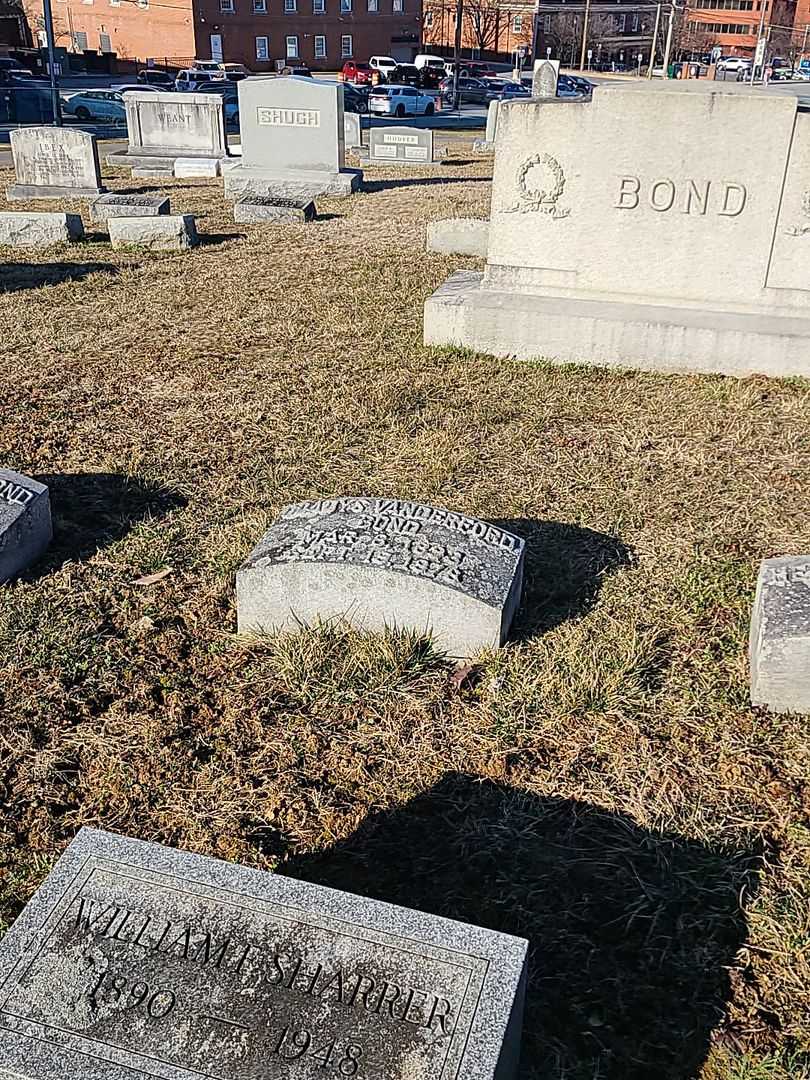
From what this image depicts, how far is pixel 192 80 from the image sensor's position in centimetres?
4047

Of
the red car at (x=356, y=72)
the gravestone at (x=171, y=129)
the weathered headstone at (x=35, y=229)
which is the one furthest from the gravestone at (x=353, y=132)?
the red car at (x=356, y=72)

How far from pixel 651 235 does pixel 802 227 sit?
42.1 inches

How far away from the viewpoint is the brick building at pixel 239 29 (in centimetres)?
4891

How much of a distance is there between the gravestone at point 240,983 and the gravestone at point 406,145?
1983cm

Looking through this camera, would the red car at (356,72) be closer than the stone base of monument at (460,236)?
No

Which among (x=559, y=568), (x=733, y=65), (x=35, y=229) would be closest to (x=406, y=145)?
(x=35, y=229)

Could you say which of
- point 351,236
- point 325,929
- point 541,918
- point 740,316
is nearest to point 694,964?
point 541,918

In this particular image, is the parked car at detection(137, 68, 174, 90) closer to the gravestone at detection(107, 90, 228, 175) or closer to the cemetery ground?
the gravestone at detection(107, 90, 228, 175)

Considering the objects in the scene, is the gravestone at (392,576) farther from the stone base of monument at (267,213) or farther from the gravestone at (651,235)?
the stone base of monument at (267,213)

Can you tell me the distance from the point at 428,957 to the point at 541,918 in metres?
0.78

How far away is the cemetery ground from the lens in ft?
9.13

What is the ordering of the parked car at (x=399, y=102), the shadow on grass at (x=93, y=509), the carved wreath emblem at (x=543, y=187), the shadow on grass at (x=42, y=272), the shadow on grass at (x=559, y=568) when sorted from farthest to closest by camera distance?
1. the parked car at (x=399, y=102)
2. the shadow on grass at (x=42, y=272)
3. the carved wreath emblem at (x=543, y=187)
4. the shadow on grass at (x=93, y=509)
5. the shadow on grass at (x=559, y=568)

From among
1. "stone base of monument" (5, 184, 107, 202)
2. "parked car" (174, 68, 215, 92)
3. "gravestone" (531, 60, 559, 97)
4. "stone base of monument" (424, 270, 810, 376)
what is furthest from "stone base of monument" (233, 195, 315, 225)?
"parked car" (174, 68, 215, 92)

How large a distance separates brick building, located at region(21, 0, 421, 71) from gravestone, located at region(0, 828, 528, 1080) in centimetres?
5347
